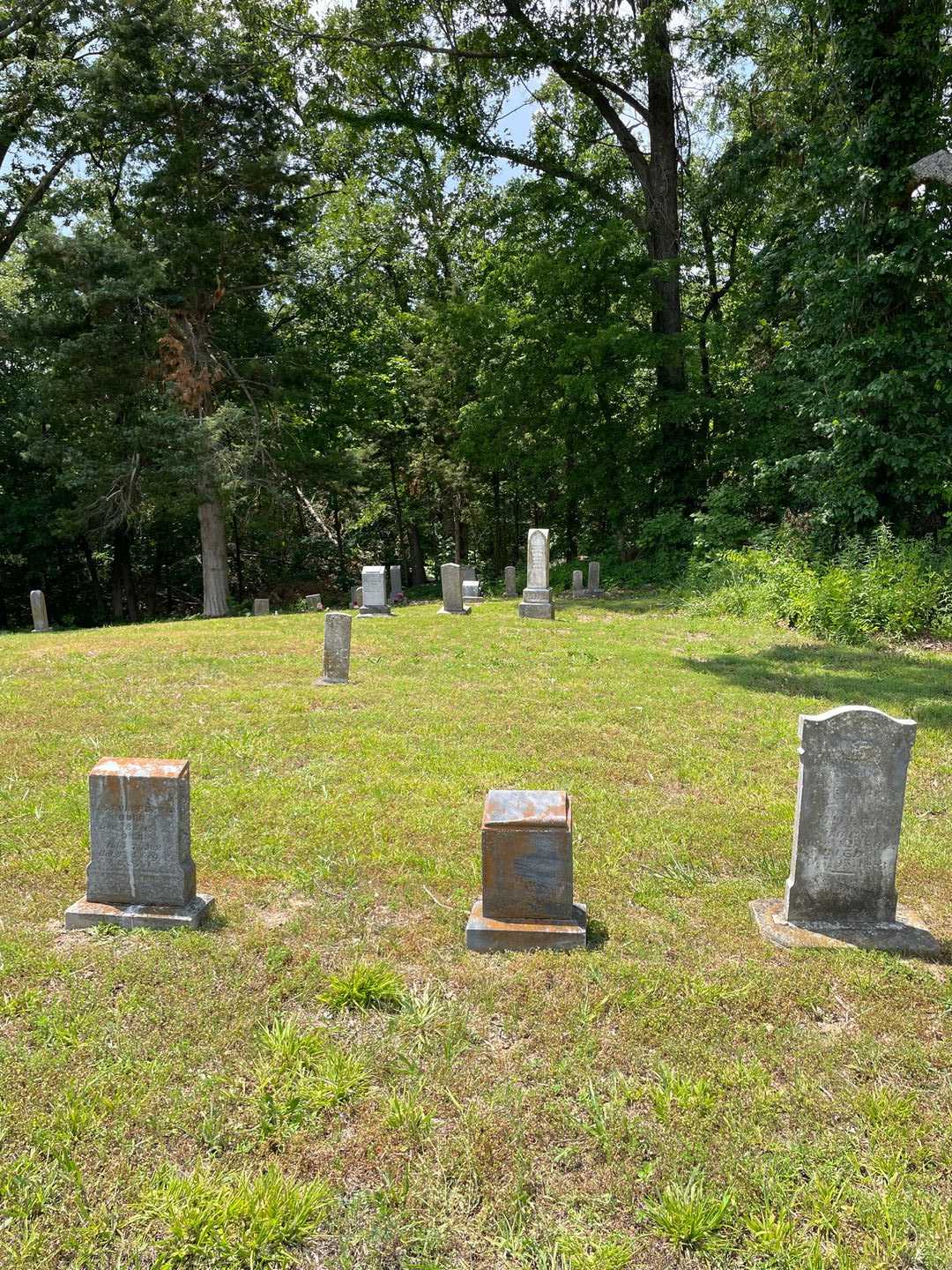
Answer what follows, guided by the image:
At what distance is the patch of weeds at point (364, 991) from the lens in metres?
3.39

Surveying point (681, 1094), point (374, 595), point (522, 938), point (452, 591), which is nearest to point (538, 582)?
point (452, 591)

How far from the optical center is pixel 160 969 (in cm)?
359

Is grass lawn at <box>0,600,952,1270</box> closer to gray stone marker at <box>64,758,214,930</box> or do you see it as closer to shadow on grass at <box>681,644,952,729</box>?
gray stone marker at <box>64,758,214,930</box>

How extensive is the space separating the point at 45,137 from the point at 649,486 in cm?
1942

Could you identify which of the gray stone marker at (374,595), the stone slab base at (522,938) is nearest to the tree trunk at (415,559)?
the gray stone marker at (374,595)

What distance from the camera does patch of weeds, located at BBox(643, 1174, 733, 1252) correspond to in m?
2.29

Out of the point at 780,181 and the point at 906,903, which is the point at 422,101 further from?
the point at 906,903

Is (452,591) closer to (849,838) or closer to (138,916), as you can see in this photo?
(138,916)

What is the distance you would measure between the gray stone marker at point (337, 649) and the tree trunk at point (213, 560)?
13653 millimetres

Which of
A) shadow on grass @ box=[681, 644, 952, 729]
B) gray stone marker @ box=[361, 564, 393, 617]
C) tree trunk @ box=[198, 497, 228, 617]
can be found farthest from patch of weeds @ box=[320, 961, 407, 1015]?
tree trunk @ box=[198, 497, 228, 617]

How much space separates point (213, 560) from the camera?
21781 mm

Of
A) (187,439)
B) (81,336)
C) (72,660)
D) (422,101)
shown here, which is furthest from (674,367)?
(72,660)

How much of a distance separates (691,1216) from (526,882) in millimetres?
1664

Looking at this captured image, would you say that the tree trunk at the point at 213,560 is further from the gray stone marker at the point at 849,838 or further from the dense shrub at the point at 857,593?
the gray stone marker at the point at 849,838
